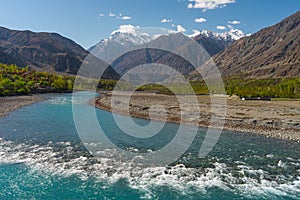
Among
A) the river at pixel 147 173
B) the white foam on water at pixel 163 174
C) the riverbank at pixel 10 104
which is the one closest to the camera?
the river at pixel 147 173

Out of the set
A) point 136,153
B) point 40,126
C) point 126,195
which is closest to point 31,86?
point 40,126

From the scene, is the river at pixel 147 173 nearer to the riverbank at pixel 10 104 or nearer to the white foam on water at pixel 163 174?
the white foam on water at pixel 163 174

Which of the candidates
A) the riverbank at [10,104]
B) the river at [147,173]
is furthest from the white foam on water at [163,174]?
the riverbank at [10,104]

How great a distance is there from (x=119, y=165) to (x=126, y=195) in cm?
580

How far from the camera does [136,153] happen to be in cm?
2745

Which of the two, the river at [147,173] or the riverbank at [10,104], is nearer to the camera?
the river at [147,173]

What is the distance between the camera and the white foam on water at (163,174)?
61.9 feet

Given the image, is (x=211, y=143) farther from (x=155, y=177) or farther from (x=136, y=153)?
(x=155, y=177)

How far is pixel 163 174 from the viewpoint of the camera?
2139 centimetres

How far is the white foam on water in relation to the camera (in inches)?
743

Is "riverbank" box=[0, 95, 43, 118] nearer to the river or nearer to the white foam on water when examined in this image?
the river

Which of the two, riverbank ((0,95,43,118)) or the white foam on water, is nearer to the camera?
the white foam on water

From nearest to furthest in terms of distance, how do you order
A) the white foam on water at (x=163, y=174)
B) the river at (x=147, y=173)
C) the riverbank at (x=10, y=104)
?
the river at (x=147, y=173), the white foam on water at (x=163, y=174), the riverbank at (x=10, y=104)

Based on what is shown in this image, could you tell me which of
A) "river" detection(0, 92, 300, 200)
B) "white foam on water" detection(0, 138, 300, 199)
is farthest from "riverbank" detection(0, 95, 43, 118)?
"white foam on water" detection(0, 138, 300, 199)
